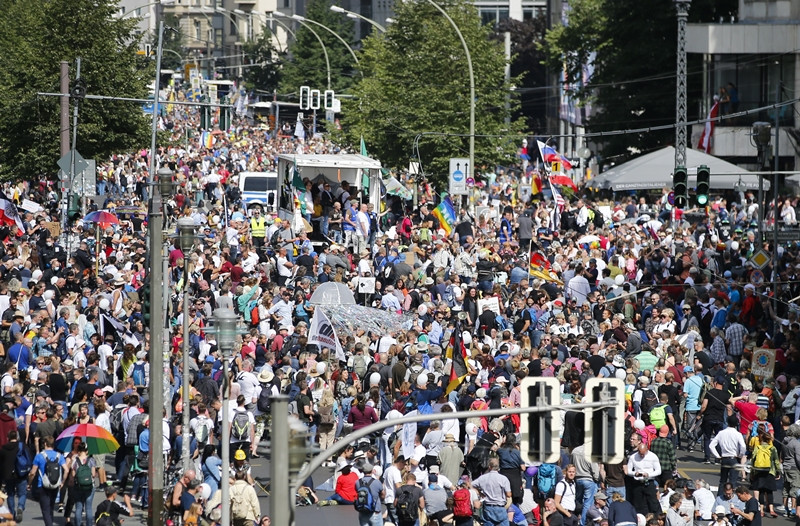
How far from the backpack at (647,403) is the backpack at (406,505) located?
456 centimetres

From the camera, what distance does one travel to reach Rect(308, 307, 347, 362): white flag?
26031mm

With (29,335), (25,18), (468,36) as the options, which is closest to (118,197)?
(25,18)

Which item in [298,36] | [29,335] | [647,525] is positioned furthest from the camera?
[298,36]

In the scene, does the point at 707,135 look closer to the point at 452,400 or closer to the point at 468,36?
the point at 468,36

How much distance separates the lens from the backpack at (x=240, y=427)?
22.0 meters

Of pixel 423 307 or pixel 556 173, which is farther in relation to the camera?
pixel 556 173

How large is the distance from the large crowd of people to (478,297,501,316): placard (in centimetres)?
6

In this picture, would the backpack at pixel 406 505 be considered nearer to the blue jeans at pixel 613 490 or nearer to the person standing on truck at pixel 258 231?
the blue jeans at pixel 613 490

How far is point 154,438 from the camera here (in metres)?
19.8

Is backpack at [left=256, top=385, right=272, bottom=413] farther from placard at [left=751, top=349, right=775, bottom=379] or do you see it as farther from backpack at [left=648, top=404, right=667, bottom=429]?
placard at [left=751, top=349, right=775, bottom=379]

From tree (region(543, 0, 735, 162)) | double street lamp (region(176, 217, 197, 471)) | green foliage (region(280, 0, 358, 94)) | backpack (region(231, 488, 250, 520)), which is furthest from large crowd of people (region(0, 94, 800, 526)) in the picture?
green foliage (region(280, 0, 358, 94))

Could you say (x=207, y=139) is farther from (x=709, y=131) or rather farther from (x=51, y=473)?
(x=51, y=473)

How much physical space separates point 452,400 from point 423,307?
6066 millimetres

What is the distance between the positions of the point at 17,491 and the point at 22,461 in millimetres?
416
